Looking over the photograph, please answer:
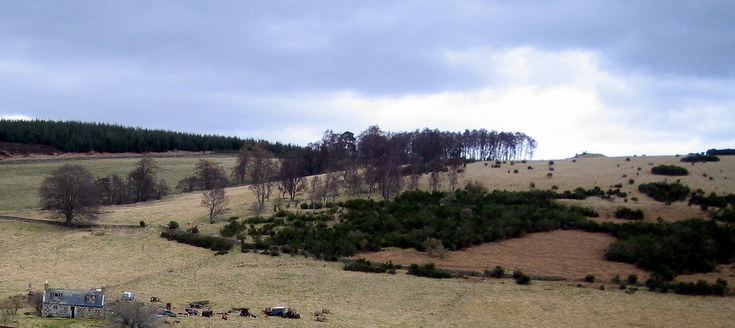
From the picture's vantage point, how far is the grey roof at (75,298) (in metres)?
27.1

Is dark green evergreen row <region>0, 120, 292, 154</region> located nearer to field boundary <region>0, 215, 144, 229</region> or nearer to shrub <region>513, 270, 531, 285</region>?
field boundary <region>0, 215, 144, 229</region>

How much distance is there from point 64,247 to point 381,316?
91.1 feet

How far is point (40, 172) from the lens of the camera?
3708 inches

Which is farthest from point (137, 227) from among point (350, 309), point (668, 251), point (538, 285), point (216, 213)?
point (668, 251)

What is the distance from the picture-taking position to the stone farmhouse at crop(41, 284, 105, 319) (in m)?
26.9

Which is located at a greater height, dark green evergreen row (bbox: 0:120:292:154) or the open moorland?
dark green evergreen row (bbox: 0:120:292:154)

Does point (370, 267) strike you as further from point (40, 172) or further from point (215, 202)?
point (40, 172)

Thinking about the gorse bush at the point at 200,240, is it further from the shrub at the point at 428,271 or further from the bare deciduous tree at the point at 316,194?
the shrub at the point at 428,271

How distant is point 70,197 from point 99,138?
7966 centimetres

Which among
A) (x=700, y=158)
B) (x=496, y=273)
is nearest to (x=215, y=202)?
(x=496, y=273)

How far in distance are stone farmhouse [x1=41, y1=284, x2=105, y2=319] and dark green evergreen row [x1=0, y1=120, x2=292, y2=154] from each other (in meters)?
103

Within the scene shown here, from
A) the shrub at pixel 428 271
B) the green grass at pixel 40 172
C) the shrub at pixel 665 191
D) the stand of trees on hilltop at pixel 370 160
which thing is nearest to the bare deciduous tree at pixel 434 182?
the stand of trees on hilltop at pixel 370 160

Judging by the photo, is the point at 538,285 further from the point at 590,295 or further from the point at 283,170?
the point at 283,170

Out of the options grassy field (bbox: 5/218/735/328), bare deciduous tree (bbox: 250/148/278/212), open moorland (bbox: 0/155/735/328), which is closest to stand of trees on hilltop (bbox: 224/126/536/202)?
bare deciduous tree (bbox: 250/148/278/212)
